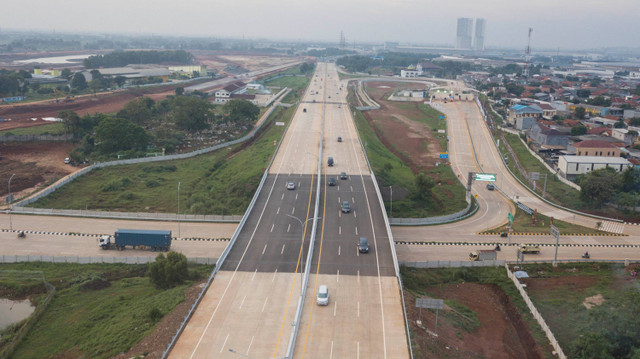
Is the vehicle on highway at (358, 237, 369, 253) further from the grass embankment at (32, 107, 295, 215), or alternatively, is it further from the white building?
the white building

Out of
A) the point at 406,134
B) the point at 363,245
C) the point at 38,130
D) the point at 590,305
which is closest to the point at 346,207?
the point at 363,245

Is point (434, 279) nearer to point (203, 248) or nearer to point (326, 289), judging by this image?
point (326, 289)

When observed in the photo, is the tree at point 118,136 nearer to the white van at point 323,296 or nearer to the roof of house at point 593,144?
the white van at point 323,296

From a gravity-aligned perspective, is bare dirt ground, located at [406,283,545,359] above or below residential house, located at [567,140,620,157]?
below

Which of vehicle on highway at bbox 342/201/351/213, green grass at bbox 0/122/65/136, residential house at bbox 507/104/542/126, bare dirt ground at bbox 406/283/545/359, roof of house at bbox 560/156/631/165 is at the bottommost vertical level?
bare dirt ground at bbox 406/283/545/359

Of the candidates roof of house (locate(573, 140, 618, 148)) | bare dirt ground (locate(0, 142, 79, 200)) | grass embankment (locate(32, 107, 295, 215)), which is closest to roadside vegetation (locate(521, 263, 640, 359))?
grass embankment (locate(32, 107, 295, 215))

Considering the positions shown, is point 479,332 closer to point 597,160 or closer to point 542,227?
point 542,227

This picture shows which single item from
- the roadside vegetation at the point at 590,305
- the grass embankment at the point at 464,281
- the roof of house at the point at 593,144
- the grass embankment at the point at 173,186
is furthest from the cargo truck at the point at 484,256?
the roof of house at the point at 593,144

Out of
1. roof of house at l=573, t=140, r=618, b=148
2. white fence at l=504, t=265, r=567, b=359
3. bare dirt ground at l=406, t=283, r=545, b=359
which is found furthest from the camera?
roof of house at l=573, t=140, r=618, b=148
